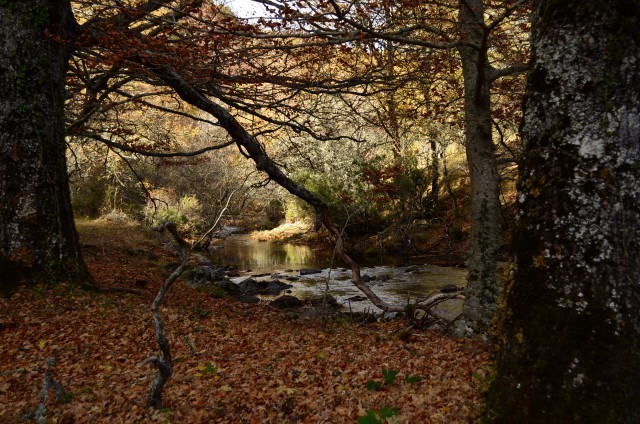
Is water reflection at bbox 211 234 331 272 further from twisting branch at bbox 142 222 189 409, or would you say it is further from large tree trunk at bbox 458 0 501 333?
twisting branch at bbox 142 222 189 409

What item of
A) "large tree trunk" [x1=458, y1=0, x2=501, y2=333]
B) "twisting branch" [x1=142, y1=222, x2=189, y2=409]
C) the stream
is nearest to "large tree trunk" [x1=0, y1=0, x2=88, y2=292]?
"twisting branch" [x1=142, y1=222, x2=189, y2=409]

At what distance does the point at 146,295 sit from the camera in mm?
8992

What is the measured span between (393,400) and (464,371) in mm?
1351

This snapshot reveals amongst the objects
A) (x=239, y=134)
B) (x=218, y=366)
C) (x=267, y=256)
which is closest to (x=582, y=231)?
(x=218, y=366)

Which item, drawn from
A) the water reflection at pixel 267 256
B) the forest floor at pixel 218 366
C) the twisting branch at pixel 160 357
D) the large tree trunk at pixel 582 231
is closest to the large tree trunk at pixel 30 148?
the forest floor at pixel 218 366

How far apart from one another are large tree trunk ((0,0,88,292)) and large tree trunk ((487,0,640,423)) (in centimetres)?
709

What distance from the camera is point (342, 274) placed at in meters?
17.9

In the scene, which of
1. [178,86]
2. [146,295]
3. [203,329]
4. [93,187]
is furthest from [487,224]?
[93,187]

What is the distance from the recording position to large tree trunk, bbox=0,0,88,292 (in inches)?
267

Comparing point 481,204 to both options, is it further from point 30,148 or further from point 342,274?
point 342,274

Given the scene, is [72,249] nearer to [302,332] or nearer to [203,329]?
[203,329]

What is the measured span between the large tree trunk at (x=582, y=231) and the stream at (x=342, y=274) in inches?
275

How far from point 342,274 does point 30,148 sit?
12.8 m

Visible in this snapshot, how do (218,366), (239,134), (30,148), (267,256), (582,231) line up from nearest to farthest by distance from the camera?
(582,231), (218,366), (30,148), (239,134), (267,256)
